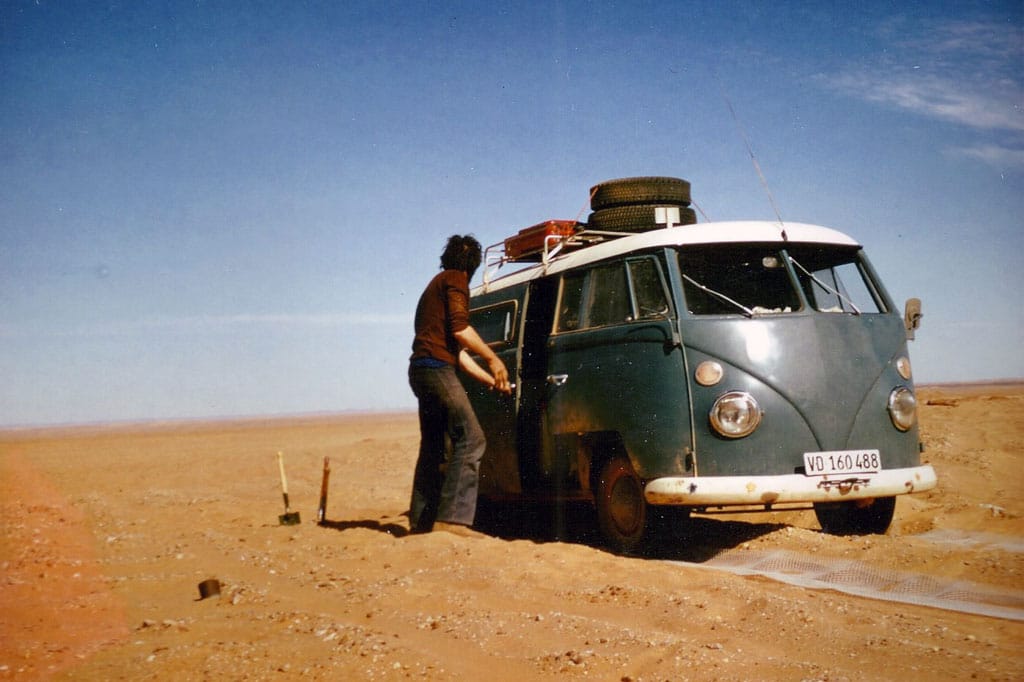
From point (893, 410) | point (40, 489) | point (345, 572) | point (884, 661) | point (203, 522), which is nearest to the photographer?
point (884, 661)

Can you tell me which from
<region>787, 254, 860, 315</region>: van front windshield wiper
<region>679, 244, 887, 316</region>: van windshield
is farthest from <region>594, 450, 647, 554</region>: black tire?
<region>787, 254, 860, 315</region>: van front windshield wiper

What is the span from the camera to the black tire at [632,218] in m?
7.91

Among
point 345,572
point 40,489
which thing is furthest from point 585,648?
point 40,489

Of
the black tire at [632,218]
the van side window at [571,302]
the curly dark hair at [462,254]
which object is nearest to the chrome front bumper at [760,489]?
the van side window at [571,302]

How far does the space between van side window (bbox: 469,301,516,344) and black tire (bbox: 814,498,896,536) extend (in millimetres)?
2994

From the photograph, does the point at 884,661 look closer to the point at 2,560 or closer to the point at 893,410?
the point at 893,410

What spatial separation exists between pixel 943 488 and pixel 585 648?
6712 mm

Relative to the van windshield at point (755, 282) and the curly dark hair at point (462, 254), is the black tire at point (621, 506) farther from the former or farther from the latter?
the curly dark hair at point (462, 254)

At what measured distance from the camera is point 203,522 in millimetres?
8953

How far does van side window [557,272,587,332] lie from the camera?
7156 millimetres

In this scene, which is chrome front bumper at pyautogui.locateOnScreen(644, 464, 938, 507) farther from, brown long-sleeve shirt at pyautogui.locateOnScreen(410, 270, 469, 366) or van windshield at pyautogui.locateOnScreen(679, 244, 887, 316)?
brown long-sleeve shirt at pyautogui.locateOnScreen(410, 270, 469, 366)

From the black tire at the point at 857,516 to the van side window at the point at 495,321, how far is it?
2994mm

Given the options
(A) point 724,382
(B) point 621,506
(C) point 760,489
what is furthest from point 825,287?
(B) point 621,506

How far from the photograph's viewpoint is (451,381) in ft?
22.3
